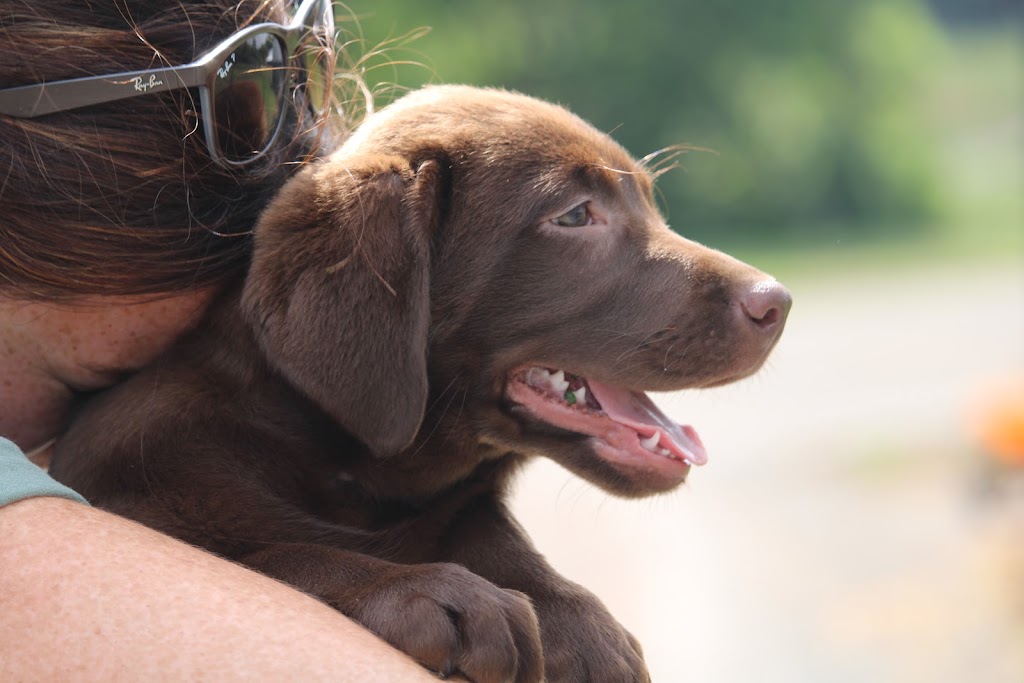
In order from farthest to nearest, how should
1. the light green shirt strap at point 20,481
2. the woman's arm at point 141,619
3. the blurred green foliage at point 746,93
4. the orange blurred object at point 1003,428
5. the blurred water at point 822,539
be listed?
the blurred green foliage at point 746,93 < the orange blurred object at point 1003,428 < the blurred water at point 822,539 < the light green shirt strap at point 20,481 < the woman's arm at point 141,619

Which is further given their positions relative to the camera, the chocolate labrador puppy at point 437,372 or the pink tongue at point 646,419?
the pink tongue at point 646,419

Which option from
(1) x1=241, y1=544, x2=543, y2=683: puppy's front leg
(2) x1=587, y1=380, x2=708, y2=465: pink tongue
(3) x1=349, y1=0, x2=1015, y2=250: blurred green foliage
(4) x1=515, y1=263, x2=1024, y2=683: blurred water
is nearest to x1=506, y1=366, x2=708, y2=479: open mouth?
(2) x1=587, y1=380, x2=708, y2=465: pink tongue

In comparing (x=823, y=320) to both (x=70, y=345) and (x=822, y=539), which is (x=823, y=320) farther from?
(x=70, y=345)

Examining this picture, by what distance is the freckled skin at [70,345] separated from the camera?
7.47 ft

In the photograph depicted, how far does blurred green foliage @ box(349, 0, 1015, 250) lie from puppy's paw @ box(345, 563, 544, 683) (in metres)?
20.5

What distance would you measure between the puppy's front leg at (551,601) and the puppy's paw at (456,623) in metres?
0.19

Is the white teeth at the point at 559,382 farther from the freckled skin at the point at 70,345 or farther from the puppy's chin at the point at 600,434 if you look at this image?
the freckled skin at the point at 70,345

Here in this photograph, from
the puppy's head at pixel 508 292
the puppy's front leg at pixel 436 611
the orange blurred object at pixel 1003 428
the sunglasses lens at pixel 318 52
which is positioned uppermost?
the sunglasses lens at pixel 318 52

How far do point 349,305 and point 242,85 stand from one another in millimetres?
453

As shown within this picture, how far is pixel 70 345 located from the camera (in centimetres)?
231

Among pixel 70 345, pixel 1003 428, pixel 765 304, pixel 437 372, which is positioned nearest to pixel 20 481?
pixel 70 345

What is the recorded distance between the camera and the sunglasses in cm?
213

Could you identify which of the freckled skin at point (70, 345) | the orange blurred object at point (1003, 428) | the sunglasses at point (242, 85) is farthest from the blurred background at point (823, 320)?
the freckled skin at point (70, 345)

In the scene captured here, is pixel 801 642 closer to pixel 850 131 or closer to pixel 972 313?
pixel 972 313
